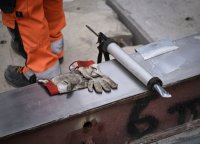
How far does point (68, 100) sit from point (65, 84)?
9cm

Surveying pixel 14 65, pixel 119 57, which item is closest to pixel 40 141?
pixel 119 57

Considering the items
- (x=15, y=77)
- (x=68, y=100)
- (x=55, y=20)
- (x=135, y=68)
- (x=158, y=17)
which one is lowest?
(x=15, y=77)

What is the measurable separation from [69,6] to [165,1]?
1.12 meters

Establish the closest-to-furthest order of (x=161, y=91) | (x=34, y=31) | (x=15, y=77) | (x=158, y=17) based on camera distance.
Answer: (x=161, y=91), (x=34, y=31), (x=15, y=77), (x=158, y=17)

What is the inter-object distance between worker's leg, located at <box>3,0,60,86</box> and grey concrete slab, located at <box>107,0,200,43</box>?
108 cm

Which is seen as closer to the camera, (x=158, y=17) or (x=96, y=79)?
(x=96, y=79)

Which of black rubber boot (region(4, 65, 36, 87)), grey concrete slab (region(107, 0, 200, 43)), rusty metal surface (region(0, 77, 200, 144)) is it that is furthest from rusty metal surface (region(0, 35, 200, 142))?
grey concrete slab (region(107, 0, 200, 43))

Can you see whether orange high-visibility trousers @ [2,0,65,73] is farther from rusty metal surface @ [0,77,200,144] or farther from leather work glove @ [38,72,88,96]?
rusty metal surface @ [0,77,200,144]

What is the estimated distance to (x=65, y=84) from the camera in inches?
69.6

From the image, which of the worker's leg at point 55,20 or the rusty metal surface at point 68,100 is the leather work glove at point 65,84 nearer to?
the rusty metal surface at point 68,100

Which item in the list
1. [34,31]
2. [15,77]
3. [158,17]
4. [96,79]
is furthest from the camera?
[158,17]

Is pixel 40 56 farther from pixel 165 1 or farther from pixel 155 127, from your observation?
pixel 165 1

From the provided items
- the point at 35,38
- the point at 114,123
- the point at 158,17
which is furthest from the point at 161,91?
the point at 158,17

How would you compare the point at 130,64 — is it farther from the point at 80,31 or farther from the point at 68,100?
the point at 80,31
